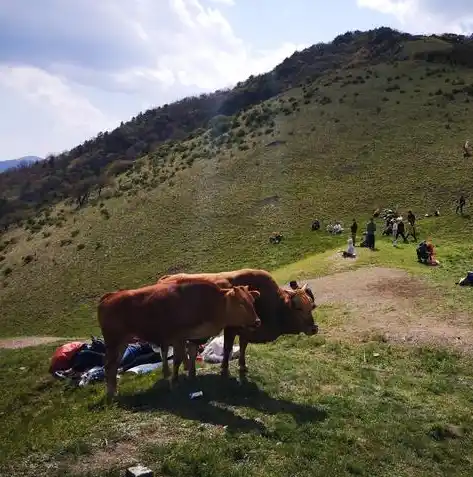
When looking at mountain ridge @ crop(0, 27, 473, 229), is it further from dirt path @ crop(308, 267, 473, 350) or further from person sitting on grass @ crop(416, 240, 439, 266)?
dirt path @ crop(308, 267, 473, 350)

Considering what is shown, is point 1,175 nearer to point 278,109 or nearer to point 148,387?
point 278,109

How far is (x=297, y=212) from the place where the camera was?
50.9 metres

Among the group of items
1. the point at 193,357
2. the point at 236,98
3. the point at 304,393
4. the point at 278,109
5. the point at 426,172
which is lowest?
the point at 304,393

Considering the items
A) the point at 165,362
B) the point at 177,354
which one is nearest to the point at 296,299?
the point at 177,354

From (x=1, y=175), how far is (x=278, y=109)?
116 m

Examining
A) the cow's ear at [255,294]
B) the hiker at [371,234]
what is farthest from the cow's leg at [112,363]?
the hiker at [371,234]

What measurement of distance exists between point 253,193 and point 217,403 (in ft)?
149

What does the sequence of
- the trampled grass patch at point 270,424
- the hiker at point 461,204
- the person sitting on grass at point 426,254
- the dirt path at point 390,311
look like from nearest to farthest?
the trampled grass patch at point 270,424, the dirt path at point 390,311, the person sitting on grass at point 426,254, the hiker at point 461,204

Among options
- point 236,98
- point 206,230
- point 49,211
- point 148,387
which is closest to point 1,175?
point 236,98

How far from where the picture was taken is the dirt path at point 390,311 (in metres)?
17.8

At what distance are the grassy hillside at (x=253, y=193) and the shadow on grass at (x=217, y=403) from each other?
24.0 meters

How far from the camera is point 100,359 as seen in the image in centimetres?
1611

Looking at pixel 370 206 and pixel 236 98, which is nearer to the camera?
pixel 370 206

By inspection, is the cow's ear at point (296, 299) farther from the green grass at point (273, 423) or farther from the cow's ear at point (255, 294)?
the green grass at point (273, 423)
